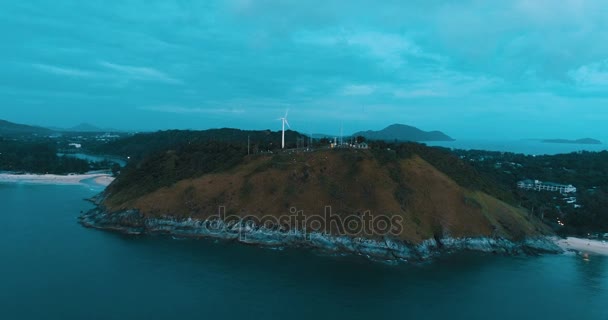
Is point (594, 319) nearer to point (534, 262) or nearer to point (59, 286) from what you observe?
point (534, 262)

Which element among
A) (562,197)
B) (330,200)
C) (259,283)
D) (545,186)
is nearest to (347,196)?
(330,200)

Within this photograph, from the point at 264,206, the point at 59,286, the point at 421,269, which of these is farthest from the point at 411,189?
the point at 59,286

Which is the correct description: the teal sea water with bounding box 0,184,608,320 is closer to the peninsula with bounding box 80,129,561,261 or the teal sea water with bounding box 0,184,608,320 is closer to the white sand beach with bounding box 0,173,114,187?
the peninsula with bounding box 80,129,561,261

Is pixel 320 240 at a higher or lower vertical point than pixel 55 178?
lower

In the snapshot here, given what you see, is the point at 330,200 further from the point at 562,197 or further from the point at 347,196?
the point at 562,197

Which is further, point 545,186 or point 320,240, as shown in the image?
point 545,186

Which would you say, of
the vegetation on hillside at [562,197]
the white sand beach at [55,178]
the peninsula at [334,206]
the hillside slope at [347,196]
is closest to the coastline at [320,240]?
the peninsula at [334,206]

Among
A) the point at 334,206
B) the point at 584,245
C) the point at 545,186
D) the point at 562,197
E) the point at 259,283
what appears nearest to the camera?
the point at 259,283
